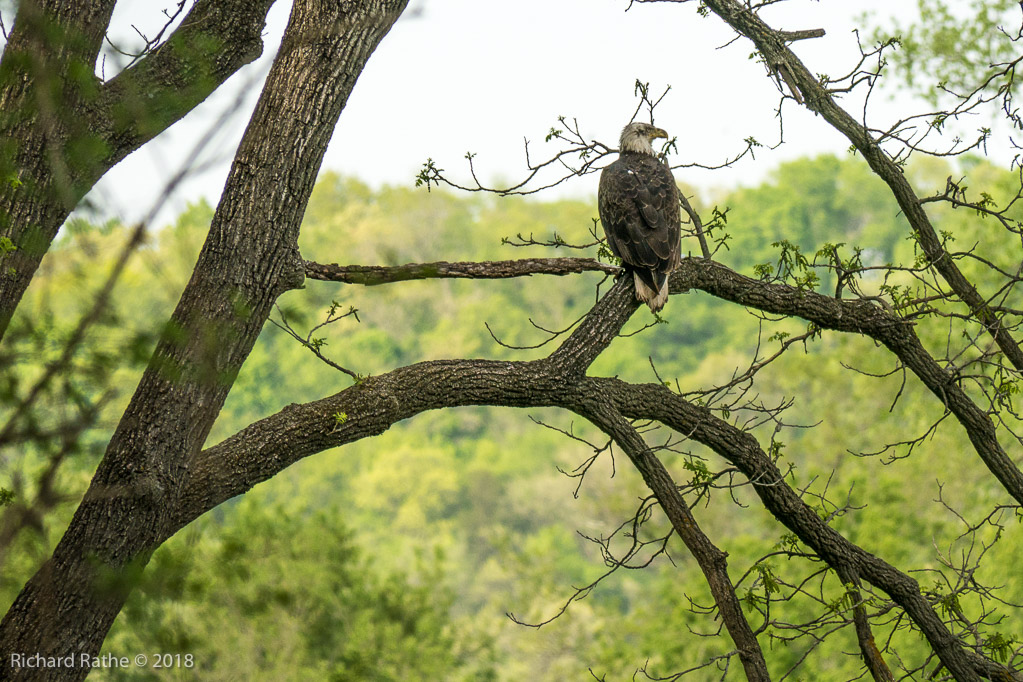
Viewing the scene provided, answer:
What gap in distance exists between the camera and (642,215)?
16.3 ft

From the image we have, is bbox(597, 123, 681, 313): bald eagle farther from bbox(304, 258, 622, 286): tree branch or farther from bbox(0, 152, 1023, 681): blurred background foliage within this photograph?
bbox(0, 152, 1023, 681): blurred background foliage

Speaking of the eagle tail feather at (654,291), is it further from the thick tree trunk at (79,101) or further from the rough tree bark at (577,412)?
the thick tree trunk at (79,101)

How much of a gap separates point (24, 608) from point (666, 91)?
3298mm

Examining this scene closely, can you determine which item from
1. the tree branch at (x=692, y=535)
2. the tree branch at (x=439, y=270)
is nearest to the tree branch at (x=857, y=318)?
the tree branch at (x=439, y=270)

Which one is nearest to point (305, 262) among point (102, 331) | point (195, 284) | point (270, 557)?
point (195, 284)

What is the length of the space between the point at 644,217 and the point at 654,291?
621 mm

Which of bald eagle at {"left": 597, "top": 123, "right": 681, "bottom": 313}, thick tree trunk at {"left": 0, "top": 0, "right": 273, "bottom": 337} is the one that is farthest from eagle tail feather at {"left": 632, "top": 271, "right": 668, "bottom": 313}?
thick tree trunk at {"left": 0, "top": 0, "right": 273, "bottom": 337}

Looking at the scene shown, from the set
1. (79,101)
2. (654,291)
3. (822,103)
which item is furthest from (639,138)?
(79,101)

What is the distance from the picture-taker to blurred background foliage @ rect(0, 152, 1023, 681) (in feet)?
5.89

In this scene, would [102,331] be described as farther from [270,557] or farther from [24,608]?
[270,557]

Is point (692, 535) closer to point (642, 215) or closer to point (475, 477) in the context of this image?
point (642, 215)

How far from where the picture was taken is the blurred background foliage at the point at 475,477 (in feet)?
5.89

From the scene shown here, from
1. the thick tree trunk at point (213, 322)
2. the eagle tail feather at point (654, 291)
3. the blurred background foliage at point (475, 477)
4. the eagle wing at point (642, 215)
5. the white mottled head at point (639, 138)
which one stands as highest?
the blurred background foliage at point (475, 477)

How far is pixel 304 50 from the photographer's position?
10.5 feet
